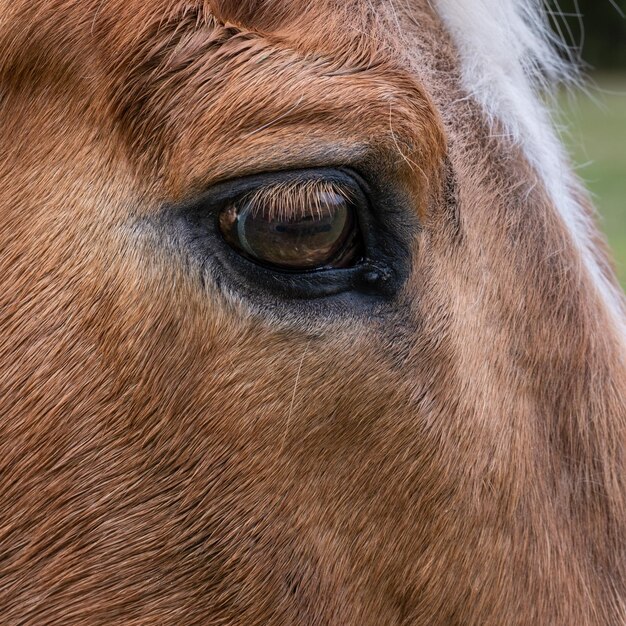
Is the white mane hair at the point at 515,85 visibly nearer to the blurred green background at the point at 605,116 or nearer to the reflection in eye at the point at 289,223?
the reflection in eye at the point at 289,223

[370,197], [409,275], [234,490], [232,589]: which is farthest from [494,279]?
[232,589]

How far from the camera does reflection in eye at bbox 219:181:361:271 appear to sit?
47.8 inches

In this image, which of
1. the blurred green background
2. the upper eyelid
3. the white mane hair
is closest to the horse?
the upper eyelid

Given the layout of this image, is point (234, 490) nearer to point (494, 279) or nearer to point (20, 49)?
point (494, 279)

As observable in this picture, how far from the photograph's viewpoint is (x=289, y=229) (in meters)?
1.23

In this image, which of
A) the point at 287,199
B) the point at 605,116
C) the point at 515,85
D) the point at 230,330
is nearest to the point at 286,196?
the point at 287,199

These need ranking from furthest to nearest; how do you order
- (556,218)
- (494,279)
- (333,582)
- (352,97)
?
(556,218), (494,279), (333,582), (352,97)

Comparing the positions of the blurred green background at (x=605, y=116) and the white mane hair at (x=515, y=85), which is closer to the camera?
the white mane hair at (x=515, y=85)

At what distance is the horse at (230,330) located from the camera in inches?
47.6

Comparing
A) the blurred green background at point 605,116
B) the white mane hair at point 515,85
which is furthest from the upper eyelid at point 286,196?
the blurred green background at point 605,116

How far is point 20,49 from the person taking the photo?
3.98 ft

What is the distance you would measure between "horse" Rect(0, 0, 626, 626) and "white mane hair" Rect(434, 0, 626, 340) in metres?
0.25

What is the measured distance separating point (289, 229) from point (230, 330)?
0.17m

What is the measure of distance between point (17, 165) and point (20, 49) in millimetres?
168
